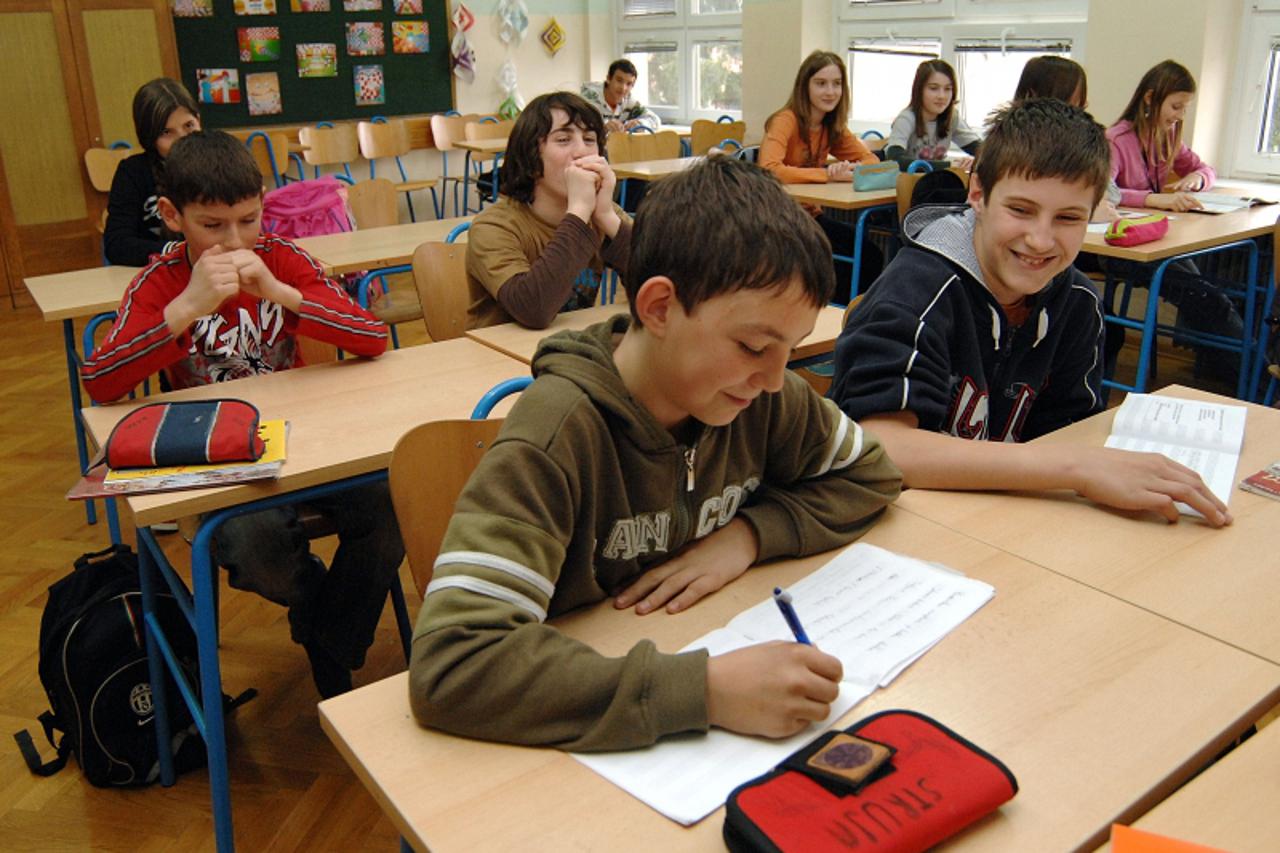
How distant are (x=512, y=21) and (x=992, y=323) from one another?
6256mm

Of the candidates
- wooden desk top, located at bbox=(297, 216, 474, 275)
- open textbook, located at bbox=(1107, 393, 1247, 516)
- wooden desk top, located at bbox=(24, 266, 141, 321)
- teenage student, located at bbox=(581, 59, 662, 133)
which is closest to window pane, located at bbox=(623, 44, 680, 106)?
teenage student, located at bbox=(581, 59, 662, 133)

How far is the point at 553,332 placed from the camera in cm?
234

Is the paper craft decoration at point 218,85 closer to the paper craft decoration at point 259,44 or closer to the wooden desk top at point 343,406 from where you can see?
the paper craft decoration at point 259,44

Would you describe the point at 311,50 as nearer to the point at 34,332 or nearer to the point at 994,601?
the point at 34,332

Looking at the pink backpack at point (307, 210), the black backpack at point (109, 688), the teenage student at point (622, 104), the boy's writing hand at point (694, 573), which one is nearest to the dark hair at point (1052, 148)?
the boy's writing hand at point (694, 573)

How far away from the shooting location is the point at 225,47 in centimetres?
608

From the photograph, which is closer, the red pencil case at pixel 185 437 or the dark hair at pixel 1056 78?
the red pencil case at pixel 185 437

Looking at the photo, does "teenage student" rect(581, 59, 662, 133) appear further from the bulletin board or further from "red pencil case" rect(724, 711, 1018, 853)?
"red pencil case" rect(724, 711, 1018, 853)

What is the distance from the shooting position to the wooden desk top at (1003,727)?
2.52ft

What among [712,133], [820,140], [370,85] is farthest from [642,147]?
[370,85]

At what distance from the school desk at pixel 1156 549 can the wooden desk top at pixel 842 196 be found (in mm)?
2835

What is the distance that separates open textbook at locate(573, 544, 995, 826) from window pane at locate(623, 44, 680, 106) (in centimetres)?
649

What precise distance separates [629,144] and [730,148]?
57 cm

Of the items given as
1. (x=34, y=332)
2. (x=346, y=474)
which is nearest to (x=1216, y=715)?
(x=346, y=474)
